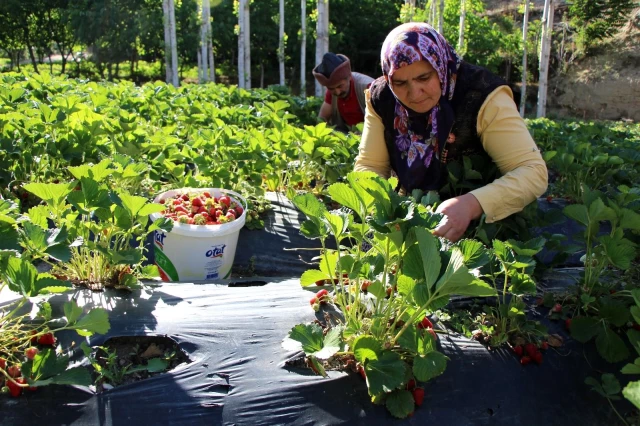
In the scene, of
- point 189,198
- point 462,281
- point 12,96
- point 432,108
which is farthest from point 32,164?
point 462,281

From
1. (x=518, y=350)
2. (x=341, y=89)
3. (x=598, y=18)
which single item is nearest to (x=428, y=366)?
(x=518, y=350)

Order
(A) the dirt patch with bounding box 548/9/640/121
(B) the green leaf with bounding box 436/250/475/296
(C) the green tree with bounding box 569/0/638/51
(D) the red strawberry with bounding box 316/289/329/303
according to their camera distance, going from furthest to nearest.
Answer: (C) the green tree with bounding box 569/0/638/51, (A) the dirt patch with bounding box 548/9/640/121, (D) the red strawberry with bounding box 316/289/329/303, (B) the green leaf with bounding box 436/250/475/296

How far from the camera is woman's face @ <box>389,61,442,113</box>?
2250 mm

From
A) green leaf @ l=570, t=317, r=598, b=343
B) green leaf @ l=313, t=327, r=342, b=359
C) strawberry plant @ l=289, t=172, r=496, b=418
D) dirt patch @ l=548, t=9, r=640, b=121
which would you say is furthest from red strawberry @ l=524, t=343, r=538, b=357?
dirt patch @ l=548, t=9, r=640, b=121

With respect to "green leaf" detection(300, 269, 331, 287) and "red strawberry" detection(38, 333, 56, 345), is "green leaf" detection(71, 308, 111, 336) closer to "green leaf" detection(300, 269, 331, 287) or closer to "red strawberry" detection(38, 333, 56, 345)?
"red strawberry" detection(38, 333, 56, 345)

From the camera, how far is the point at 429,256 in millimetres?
1438

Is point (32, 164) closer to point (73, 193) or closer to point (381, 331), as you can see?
point (73, 193)

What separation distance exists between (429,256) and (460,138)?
3.86 feet

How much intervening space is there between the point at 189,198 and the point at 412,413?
1.73 meters

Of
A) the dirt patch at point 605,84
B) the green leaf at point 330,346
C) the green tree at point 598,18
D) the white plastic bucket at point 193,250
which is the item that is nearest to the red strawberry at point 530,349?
the green leaf at point 330,346

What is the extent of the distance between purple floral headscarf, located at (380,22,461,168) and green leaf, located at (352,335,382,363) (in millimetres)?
1161

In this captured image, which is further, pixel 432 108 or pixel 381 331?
pixel 432 108

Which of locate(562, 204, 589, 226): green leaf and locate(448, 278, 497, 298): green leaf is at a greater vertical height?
locate(562, 204, 589, 226): green leaf

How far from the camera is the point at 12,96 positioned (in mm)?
4367
